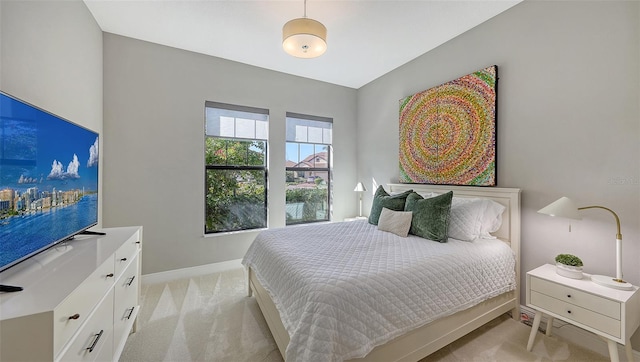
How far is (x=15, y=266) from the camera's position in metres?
1.12

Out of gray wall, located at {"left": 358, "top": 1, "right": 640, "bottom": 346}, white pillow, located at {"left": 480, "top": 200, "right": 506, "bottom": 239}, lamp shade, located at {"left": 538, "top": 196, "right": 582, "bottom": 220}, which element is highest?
gray wall, located at {"left": 358, "top": 1, "right": 640, "bottom": 346}

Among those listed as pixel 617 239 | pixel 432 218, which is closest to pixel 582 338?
pixel 617 239

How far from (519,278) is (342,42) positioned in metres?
2.91

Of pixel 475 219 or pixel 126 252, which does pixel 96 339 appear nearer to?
pixel 126 252

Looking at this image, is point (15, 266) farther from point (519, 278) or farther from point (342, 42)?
point (519, 278)

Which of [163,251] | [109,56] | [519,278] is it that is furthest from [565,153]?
[109,56]

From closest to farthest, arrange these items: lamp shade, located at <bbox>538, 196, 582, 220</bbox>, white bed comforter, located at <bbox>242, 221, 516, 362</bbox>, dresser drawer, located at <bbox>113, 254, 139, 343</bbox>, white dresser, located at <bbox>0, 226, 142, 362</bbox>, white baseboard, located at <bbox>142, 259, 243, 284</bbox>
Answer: white dresser, located at <bbox>0, 226, 142, 362</bbox>, white bed comforter, located at <bbox>242, 221, 516, 362</bbox>, dresser drawer, located at <bbox>113, 254, 139, 343</bbox>, lamp shade, located at <bbox>538, 196, 582, 220</bbox>, white baseboard, located at <bbox>142, 259, 243, 284</bbox>

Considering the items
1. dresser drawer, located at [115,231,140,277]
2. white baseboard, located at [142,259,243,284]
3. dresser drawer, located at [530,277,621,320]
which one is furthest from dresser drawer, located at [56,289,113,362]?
dresser drawer, located at [530,277,621,320]

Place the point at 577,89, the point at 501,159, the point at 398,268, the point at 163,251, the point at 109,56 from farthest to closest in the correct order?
the point at 163,251 < the point at 109,56 < the point at 501,159 < the point at 577,89 < the point at 398,268

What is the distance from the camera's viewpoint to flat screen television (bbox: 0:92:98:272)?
101 cm

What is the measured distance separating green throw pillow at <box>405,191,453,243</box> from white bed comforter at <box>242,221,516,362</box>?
0.10 m

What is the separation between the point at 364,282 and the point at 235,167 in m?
2.54

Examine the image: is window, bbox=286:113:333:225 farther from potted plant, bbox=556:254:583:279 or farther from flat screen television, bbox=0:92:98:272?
potted plant, bbox=556:254:583:279

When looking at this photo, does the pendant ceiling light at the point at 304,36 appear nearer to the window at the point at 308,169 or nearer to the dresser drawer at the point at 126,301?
the window at the point at 308,169
